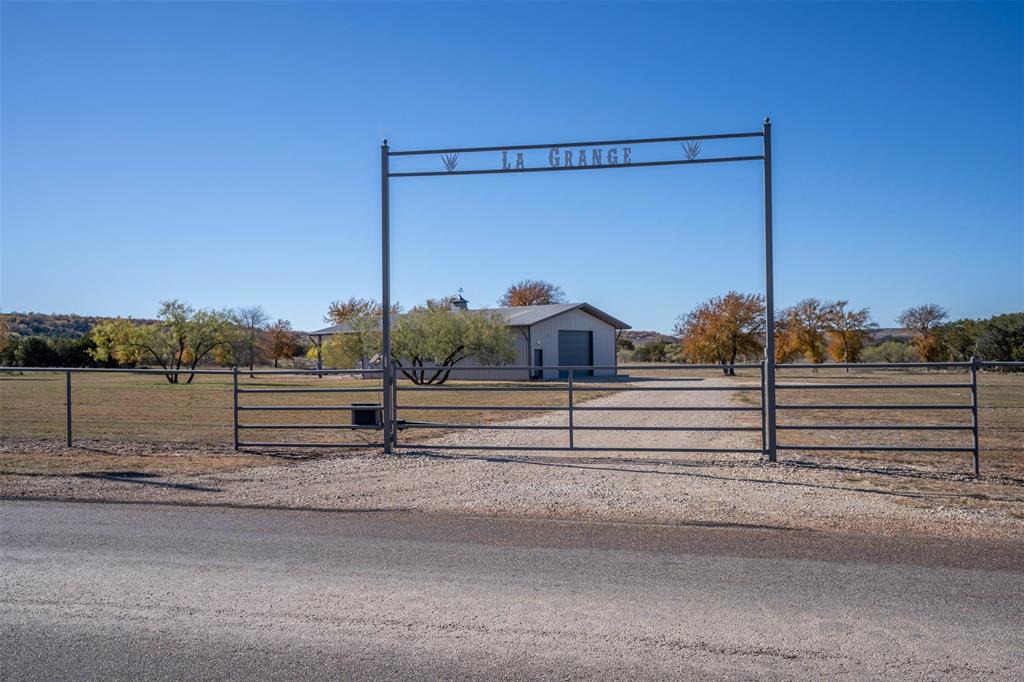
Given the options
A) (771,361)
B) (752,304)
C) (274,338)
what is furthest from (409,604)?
(274,338)

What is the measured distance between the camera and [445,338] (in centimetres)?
4272

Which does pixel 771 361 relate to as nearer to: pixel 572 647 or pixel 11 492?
pixel 572 647

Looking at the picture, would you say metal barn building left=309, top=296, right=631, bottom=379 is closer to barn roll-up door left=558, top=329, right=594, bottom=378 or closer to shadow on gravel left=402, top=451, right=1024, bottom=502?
barn roll-up door left=558, top=329, right=594, bottom=378

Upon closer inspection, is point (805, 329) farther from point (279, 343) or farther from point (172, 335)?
point (279, 343)

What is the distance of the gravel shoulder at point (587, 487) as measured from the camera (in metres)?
8.55

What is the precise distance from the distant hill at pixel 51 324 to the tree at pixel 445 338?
208 feet

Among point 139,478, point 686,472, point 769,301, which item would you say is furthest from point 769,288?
point 139,478

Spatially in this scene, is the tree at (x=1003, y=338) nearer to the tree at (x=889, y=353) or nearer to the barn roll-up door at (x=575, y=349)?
the tree at (x=889, y=353)

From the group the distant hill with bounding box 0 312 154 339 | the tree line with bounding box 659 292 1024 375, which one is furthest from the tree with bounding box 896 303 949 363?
the distant hill with bounding box 0 312 154 339

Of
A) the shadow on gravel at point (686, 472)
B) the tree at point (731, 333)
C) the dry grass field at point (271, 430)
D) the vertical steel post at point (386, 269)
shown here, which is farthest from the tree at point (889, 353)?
the vertical steel post at point (386, 269)

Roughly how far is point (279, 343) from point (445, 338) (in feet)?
189

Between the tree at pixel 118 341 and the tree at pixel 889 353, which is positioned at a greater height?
the tree at pixel 118 341

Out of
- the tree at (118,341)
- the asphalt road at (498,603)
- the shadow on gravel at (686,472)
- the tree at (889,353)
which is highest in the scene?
the tree at (118,341)

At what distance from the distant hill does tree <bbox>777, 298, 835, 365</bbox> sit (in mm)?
74793
